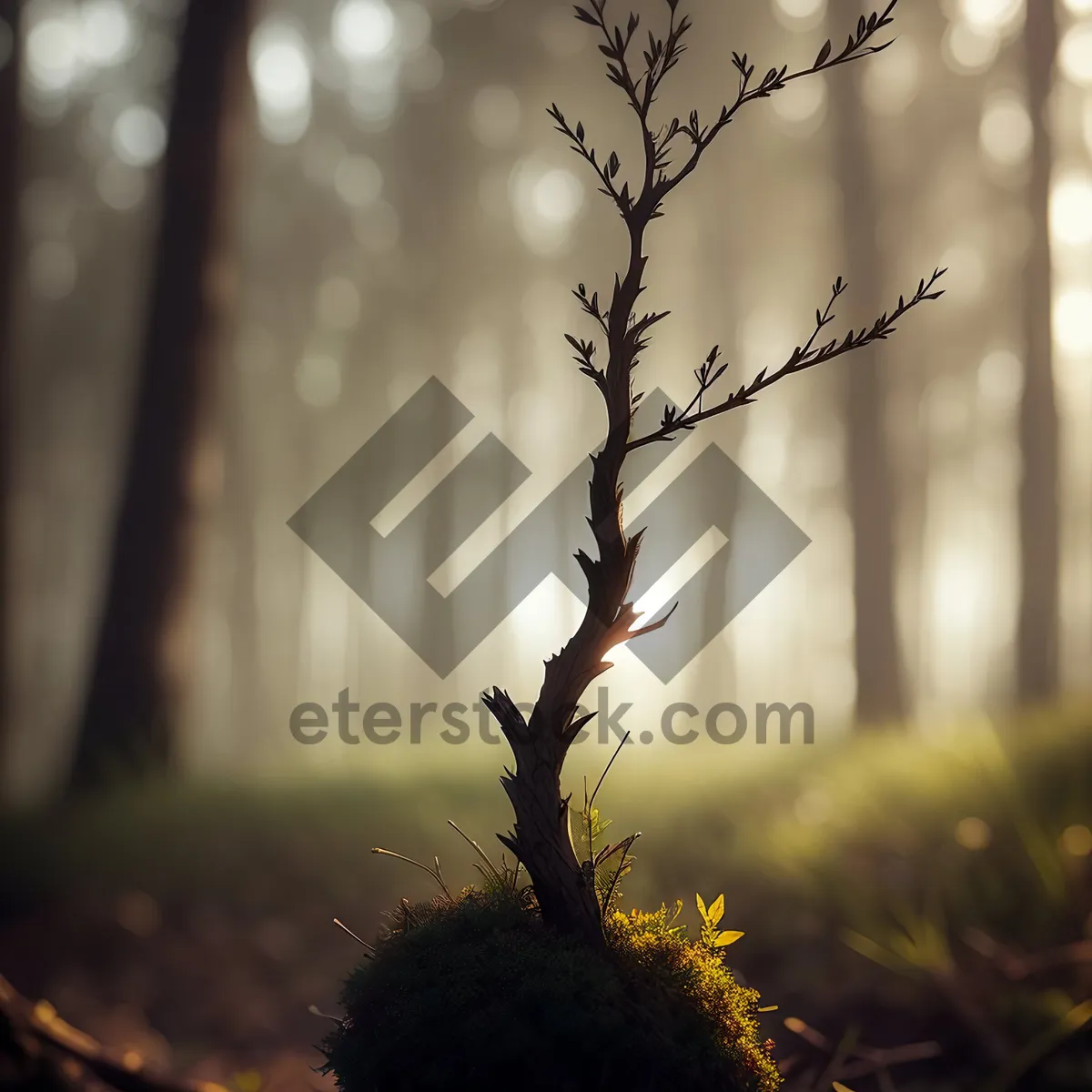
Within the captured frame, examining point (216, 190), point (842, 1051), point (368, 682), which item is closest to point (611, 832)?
point (842, 1051)

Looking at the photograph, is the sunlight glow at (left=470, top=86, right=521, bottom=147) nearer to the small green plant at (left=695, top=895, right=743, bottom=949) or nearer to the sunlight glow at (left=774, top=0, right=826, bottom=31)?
the sunlight glow at (left=774, top=0, right=826, bottom=31)

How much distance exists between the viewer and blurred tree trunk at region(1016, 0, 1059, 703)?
28.0ft

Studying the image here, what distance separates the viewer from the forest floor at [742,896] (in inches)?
110

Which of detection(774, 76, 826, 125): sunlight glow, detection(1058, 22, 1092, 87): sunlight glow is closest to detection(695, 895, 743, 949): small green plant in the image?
detection(1058, 22, 1092, 87): sunlight glow

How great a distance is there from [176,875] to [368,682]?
832 inches

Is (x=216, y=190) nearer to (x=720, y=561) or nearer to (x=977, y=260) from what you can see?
(x=720, y=561)

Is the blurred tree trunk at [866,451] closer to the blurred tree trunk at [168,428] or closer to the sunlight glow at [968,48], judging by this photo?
the sunlight glow at [968,48]

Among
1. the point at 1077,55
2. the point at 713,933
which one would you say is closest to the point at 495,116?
the point at 1077,55

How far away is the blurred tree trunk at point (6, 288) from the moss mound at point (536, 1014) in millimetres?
7160

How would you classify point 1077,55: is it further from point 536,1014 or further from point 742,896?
point 536,1014

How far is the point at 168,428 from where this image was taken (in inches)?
252

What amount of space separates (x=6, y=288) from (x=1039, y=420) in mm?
9702

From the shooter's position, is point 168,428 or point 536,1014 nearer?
point 536,1014

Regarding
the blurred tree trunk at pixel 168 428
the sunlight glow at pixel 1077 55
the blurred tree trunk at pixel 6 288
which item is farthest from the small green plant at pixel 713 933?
the sunlight glow at pixel 1077 55
